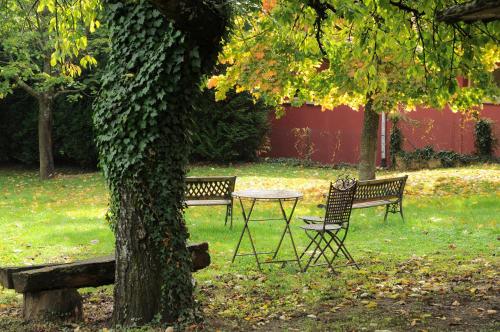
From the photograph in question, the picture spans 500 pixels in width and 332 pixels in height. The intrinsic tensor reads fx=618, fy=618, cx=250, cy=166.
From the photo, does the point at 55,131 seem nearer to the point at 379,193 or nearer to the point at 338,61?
the point at 338,61

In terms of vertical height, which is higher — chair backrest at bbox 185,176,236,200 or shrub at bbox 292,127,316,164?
shrub at bbox 292,127,316,164

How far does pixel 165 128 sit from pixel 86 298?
102 inches

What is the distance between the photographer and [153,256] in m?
5.43

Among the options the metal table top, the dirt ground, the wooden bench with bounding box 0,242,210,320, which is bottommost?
the dirt ground

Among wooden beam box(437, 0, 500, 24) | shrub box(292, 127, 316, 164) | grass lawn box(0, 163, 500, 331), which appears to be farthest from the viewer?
shrub box(292, 127, 316, 164)

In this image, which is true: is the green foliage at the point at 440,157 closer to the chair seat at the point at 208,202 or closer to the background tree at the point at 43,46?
the background tree at the point at 43,46

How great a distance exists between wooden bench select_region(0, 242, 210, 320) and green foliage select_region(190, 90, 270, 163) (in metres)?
16.0

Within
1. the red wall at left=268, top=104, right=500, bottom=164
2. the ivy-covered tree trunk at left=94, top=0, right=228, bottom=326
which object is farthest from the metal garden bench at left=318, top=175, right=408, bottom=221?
the red wall at left=268, top=104, right=500, bottom=164

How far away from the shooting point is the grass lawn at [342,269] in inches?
227

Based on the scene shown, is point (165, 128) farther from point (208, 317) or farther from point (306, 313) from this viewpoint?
point (306, 313)

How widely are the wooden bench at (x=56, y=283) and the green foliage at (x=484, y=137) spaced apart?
17422 mm

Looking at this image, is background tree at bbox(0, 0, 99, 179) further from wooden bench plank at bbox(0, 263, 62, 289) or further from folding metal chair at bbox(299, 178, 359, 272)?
folding metal chair at bbox(299, 178, 359, 272)

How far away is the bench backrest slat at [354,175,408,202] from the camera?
35.6ft

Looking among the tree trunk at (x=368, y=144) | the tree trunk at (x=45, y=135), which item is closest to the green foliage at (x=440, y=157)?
the tree trunk at (x=368, y=144)
